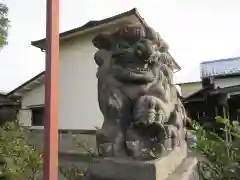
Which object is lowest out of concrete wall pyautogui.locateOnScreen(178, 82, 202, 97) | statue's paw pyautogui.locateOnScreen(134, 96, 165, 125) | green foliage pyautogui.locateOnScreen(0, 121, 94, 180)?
green foliage pyautogui.locateOnScreen(0, 121, 94, 180)

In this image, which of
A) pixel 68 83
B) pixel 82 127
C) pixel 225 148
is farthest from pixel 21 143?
pixel 68 83

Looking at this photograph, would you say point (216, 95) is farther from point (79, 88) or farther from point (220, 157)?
point (220, 157)

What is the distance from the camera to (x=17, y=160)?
3586 millimetres

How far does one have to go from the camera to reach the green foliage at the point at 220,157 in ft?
8.18

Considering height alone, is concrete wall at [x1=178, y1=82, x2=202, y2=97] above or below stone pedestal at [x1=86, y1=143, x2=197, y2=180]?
above

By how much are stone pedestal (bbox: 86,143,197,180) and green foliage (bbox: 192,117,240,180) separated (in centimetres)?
47

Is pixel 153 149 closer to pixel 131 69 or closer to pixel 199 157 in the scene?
pixel 131 69

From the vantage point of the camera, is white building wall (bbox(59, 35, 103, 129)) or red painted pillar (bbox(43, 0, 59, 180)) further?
white building wall (bbox(59, 35, 103, 129))

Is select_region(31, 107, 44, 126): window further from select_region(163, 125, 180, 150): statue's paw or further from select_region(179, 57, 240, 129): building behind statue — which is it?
select_region(163, 125, 180, 150): statue's paw

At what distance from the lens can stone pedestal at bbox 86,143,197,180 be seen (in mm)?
1897

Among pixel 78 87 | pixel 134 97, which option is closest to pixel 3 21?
pixel 78 87

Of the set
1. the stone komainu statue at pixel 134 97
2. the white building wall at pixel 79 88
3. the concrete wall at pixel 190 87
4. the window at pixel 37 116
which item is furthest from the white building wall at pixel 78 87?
the concrete wall at pixel 190 87

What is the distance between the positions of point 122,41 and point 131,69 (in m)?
0.28

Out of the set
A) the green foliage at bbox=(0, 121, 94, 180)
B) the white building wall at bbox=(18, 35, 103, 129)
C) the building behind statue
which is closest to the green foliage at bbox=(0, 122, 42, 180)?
the green foliage at bbox=(0, 121, 94, 180)
